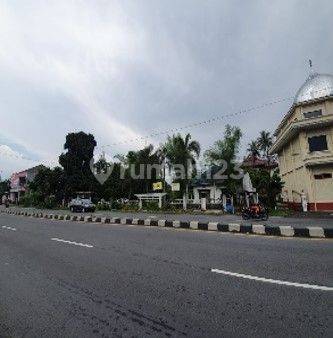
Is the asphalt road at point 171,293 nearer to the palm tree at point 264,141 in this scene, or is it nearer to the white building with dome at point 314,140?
the white building with dome at point 314,140

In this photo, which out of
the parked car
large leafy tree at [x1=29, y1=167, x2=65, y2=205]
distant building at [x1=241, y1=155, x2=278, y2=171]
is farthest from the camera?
distant building at [x1=241, y1=155, x2=278, y2=171]

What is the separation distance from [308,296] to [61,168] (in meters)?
58.5

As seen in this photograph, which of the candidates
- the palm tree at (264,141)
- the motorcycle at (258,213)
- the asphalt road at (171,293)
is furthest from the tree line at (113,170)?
the asphalt road at (171,293)

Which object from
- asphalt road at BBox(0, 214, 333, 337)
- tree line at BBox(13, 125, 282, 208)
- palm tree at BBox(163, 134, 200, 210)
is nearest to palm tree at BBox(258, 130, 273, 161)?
tree line at BBox(13, 125, 282, 208)

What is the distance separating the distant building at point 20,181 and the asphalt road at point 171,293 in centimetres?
8171

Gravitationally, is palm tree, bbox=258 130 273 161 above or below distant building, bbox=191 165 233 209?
above

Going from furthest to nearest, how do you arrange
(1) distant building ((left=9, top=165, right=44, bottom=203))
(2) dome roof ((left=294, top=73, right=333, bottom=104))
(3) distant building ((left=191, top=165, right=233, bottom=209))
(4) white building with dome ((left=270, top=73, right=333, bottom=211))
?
(1) distant building ((left=9, top=165, right=44, bottom=203))
(3) distant building ((left=191, top=165, right=233, bottom=209))
(2) dome roof ((left=294, top=73, right=333, bottom=104))
(4) white building with dome ((left=270, top=73, right=333, bottom=211))

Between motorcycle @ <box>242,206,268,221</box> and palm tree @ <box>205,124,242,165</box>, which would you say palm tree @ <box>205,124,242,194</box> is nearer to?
palm tree @ <box>205,124,242,165</box>

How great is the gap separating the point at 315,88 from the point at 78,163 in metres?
40.2

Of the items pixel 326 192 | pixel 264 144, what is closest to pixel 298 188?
pixel 326 192

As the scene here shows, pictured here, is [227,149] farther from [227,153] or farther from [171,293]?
[171,293]

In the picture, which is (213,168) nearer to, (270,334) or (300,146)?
(300,146)

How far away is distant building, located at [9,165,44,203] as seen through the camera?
85.5 metres

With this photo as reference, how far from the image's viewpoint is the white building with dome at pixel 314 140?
27609 millimetres
